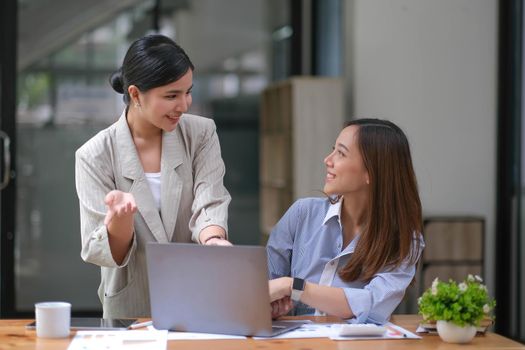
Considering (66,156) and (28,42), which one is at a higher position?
(28,42)

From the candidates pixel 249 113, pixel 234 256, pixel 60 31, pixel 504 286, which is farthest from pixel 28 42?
pixel 234 256

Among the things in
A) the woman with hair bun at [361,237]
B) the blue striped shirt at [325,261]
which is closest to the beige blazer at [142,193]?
the blue striped shirt at [325,261]

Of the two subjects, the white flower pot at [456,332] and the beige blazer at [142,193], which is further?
the beige blazer at [142,193]

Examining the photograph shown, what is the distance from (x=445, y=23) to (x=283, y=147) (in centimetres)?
127

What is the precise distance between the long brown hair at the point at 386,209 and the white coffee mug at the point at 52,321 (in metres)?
0.80

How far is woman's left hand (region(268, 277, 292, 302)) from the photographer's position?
2496 mm

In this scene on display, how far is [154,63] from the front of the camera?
2.68 metres

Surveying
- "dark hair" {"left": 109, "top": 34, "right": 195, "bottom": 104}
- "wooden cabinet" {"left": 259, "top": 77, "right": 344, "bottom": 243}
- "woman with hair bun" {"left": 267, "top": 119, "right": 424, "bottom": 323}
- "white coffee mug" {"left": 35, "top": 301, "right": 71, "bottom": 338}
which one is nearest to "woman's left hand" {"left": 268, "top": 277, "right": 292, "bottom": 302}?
"woman with hair bun" {"left": 267, "top": 119, "right": 424, "bottom": 323}

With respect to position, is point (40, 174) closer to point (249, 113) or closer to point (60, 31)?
point (60, 31)

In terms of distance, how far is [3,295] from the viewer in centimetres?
635

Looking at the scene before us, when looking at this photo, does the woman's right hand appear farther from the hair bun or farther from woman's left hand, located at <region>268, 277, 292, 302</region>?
the hair bun

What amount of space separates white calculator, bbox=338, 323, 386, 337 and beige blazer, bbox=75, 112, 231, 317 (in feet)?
1.91

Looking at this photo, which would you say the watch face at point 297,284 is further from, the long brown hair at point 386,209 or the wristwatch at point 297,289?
the long brown hair at point 386,209

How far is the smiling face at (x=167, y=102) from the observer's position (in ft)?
8.84
